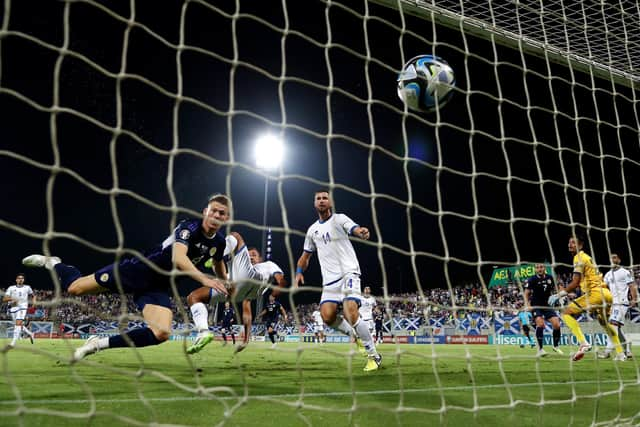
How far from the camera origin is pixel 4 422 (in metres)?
2.64

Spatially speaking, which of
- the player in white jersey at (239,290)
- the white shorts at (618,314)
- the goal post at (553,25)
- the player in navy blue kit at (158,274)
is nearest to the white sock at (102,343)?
the player in navy blue kit at (158,274)

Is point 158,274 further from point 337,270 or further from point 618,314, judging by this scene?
point 618,314

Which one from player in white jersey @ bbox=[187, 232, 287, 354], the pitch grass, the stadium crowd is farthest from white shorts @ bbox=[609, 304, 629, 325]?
the stadium crowd

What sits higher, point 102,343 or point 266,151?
point 266,151

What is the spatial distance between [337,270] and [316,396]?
264 centimetres

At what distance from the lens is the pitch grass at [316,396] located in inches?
95.7

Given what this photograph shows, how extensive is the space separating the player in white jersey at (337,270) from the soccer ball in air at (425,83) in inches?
69.8

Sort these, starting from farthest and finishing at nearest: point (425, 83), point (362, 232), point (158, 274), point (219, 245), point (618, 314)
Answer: point (618, 314) < point (362, 232) < point (219, 245) < point (158, 274) < point (425, 83)

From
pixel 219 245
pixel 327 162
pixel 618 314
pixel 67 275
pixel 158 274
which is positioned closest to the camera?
pixel 158 274

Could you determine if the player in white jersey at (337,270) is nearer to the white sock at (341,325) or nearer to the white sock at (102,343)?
the white sock at (341,325)

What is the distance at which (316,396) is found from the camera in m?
3.69

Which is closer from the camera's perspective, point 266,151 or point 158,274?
point 158,274

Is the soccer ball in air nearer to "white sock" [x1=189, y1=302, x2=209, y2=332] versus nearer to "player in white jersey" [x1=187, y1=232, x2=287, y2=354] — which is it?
"player in white jersey" [x1=187, y1=232, x2=287, y2=354]

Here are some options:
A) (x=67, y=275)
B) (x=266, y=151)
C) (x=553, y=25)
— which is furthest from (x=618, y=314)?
(x=266, y=151)
